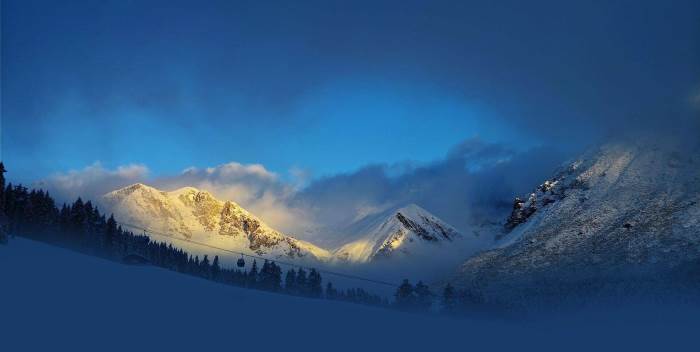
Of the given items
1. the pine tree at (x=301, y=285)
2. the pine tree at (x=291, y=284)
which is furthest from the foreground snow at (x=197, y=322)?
the pine tree at (x=301, y=285)

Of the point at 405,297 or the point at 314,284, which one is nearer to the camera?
the point at 405,297

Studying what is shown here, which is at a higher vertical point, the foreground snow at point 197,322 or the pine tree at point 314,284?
the pine tree at point 314,284

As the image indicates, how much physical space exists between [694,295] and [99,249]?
484 feet

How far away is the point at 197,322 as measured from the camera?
26.1m

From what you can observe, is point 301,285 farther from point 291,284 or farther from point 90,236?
point 90,236

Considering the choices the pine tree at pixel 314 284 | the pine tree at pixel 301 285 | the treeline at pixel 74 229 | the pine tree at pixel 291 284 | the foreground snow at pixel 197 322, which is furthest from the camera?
the pine tree at pixel 301 285

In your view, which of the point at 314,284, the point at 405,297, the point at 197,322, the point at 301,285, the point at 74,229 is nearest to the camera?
the point at 197,322

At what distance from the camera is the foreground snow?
22859 millimetres

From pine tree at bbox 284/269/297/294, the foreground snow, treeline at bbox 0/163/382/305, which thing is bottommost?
the foreground snow

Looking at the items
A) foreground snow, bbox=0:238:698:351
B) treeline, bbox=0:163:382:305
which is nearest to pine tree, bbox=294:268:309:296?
treeline, bbox=0:163:382:305

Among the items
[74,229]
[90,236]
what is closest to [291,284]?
[90,236]

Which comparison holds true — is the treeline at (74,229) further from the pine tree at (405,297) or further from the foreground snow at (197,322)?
the foreground snow at (197,322)

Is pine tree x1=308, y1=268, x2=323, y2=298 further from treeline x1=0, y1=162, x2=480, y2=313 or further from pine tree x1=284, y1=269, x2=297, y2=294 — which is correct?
pine tree x1=284, y1=269, x2=297, y2=294

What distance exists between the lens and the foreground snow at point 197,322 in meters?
22.9
